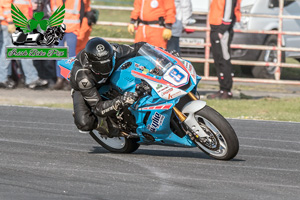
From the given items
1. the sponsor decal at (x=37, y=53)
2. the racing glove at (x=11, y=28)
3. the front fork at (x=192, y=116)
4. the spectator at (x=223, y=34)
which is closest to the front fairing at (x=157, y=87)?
the front fork at (x=192, y=116)

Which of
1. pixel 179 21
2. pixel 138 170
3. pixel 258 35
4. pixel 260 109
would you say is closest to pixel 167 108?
pixel 138 170

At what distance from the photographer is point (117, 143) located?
8883 mm

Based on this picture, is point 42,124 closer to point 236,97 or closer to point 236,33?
point 236,97

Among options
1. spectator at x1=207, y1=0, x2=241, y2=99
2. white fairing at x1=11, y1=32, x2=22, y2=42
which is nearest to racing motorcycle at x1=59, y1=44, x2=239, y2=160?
spectator at x1=207, y1=0, x2=241, y2=99

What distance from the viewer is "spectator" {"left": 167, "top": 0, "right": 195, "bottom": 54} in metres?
14.7

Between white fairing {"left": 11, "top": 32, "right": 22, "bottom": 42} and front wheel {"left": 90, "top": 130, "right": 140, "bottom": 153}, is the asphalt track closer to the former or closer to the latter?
front wheel {"left": 90, "top": 130, "right": 140, "bottom": 153}

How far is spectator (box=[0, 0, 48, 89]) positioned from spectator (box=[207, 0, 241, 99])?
3.49 m

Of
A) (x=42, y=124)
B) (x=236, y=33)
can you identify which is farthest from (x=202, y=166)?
(x=236, y=33)

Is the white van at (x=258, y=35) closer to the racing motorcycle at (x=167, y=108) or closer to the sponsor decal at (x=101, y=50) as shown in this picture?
the racing motorcycle at (x=167, y=108)

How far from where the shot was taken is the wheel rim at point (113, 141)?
882 cm

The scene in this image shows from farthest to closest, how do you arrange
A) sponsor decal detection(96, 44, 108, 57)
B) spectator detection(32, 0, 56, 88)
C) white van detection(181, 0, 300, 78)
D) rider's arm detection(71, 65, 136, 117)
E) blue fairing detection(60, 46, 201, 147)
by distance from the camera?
1. white van detection(181, 0, 300, 78)
2. spectator detection(32, 0, 56, 88)
3. rider's arm detection(71, 65, 136, 117)
4. sponsor decal detection(96, 44, 108, 57)
5. blue fairing detection(60, 46, 201, 147)

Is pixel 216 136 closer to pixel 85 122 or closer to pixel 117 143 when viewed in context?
pixel 85 122

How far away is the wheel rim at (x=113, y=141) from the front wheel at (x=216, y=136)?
4.03 feet

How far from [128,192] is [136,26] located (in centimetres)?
756
